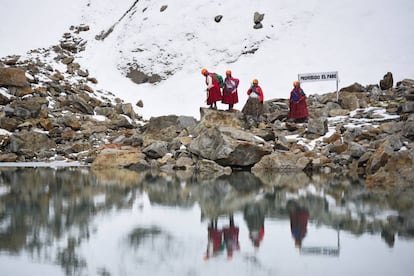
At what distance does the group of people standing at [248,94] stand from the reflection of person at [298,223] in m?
9.35

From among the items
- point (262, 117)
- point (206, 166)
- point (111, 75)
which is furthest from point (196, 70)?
point (206, 166)

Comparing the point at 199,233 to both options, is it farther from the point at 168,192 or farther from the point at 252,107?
the point at 252,107

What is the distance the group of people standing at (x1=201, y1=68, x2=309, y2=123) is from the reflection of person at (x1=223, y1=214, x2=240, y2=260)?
10307mm

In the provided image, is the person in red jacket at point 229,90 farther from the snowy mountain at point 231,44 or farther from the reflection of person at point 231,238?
the reflection of person at point 231,238

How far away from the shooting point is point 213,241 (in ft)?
15.2

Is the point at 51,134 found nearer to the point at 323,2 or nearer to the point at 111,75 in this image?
the point at 111,75

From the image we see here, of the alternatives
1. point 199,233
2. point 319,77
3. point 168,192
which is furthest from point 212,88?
point 199,233

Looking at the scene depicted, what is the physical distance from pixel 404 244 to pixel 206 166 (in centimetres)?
942

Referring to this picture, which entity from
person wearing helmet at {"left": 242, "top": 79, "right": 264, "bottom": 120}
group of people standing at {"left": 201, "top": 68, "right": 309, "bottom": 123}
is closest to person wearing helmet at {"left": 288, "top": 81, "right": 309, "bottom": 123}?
group of people standing at {"left": 201, "top": 68, "right": 309, "bottom": 123}

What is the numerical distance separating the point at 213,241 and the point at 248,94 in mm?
12600

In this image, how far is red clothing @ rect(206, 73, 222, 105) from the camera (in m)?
15.6

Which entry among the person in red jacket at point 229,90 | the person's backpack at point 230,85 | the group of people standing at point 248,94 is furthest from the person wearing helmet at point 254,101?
the person's backpack at point 230,85

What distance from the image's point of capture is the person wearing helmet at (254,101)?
54.9 feet

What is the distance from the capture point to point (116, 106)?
24.2m
